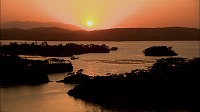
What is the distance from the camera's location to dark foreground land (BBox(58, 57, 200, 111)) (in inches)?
1845

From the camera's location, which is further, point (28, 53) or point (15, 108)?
point (28, 53)

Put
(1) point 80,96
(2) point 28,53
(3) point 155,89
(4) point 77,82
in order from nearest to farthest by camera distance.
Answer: (3) point 155,89 → (1) point 80,96 → (4) point 77,82 → (2) point 28,53

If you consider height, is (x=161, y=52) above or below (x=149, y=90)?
below

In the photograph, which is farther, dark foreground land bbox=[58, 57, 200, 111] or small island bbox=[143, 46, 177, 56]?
small island bbox=[143, 46, 177, 56]

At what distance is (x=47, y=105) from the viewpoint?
51062 mm

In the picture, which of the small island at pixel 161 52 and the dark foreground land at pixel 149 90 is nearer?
the dark foreground land at pixel 149 90

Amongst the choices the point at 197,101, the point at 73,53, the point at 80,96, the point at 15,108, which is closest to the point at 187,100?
the point at 197,101

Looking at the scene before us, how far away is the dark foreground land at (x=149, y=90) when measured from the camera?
46875 mm

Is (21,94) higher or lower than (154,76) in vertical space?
lower

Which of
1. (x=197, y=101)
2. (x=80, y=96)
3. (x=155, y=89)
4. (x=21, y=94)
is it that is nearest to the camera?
(x=197, y=101)

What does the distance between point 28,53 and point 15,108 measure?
143928 millimetres

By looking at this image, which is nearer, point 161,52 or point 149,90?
point 149,90

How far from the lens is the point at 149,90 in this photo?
163ft

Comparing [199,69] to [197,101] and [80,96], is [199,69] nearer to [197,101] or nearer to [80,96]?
[197,101]
